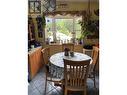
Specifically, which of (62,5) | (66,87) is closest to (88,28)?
(62,5)

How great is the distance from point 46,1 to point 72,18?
3.57 metres

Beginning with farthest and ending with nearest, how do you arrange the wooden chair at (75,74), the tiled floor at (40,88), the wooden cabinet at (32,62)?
the wooden cabinet at (32,62) < the tiled floor at (40,88) < the wooden chair at (75,74)

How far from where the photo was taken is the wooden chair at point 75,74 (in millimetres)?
3099

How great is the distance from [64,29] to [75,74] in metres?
4.12

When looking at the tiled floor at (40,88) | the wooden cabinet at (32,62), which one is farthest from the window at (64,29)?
the tiled floor at (40,88)

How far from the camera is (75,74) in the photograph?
321 cm

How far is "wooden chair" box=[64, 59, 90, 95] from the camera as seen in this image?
3.10m

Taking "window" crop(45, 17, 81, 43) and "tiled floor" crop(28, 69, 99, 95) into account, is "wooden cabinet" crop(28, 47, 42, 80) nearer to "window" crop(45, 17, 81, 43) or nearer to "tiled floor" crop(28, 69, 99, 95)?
"tiled floor" crop(28, 69, 99, 95)

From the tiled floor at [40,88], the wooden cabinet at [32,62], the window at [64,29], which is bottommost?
the tiled floor at [40,88]

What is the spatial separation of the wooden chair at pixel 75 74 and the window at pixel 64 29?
3.92m

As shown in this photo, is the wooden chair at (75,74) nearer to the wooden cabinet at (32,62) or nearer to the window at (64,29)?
the wooden cabinet at (32,62)
